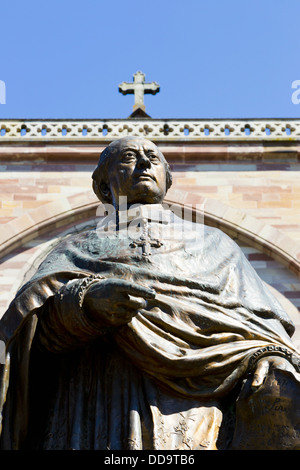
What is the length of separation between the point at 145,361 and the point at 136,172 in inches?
36.4

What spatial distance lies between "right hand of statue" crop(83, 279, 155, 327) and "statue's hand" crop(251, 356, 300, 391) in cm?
35

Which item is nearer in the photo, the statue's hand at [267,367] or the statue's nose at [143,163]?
the statue's hand at [267,367]

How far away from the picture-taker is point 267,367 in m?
3.16

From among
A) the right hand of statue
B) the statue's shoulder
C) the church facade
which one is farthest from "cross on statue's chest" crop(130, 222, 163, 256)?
the church facade

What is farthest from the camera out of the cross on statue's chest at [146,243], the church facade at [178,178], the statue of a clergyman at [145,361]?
the church facade at [178,178]

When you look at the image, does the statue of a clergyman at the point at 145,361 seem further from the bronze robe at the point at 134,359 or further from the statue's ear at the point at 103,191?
the statue's ear at the point at 103,191

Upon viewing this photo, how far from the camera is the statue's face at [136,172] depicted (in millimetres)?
3918

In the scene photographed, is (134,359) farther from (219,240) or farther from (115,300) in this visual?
(219,240)

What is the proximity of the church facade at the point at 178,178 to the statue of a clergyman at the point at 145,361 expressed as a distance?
994 centimetres
